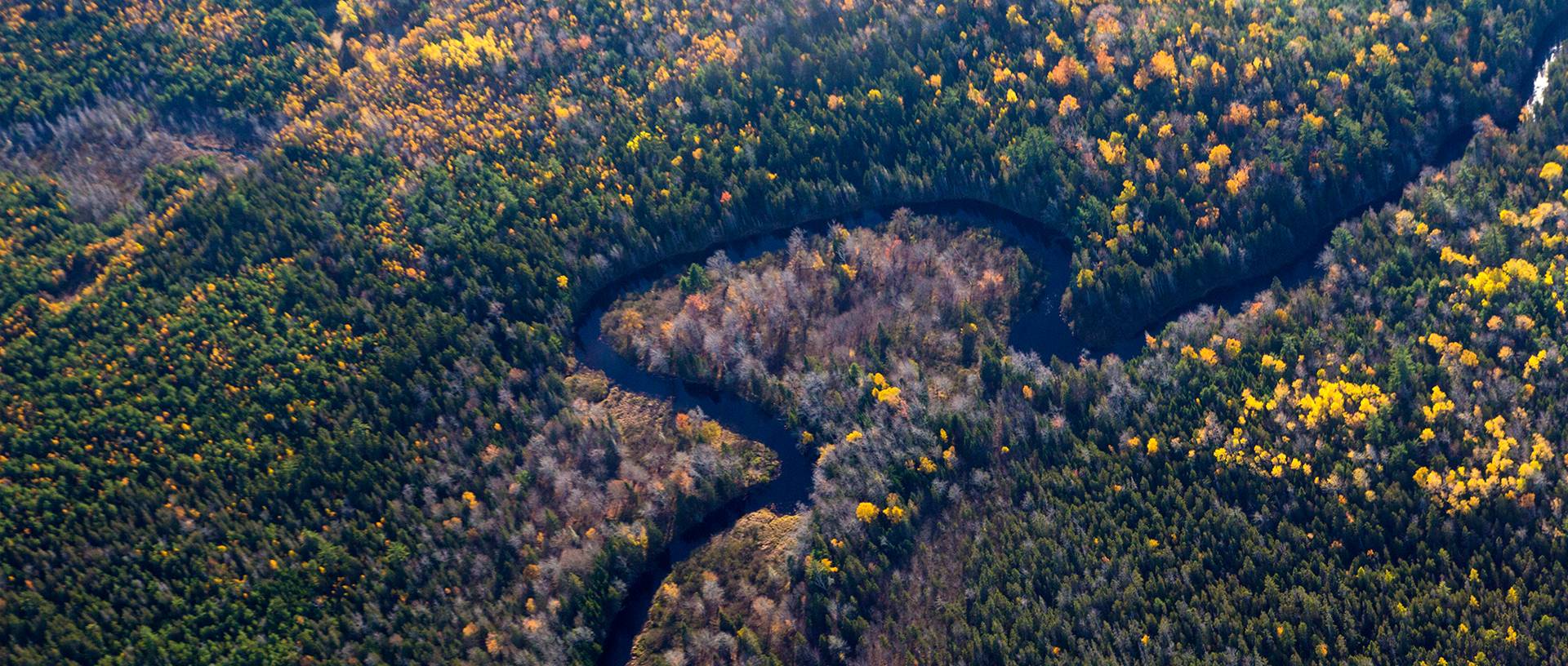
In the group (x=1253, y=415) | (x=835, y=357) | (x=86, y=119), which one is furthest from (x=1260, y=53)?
(x=86, y=119)

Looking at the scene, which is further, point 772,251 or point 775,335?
point 772,251

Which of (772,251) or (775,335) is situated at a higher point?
(772,251)

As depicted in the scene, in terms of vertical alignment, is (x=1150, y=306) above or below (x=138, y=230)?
above

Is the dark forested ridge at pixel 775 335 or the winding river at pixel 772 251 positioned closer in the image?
the dark forested ridge at pixel 775 335

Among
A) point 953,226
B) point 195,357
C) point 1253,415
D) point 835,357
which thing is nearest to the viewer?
point 1253,415

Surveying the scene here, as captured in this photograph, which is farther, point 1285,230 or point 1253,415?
point 1285,230

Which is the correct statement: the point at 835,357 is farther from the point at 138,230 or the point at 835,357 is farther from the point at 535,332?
the point at 138,230
